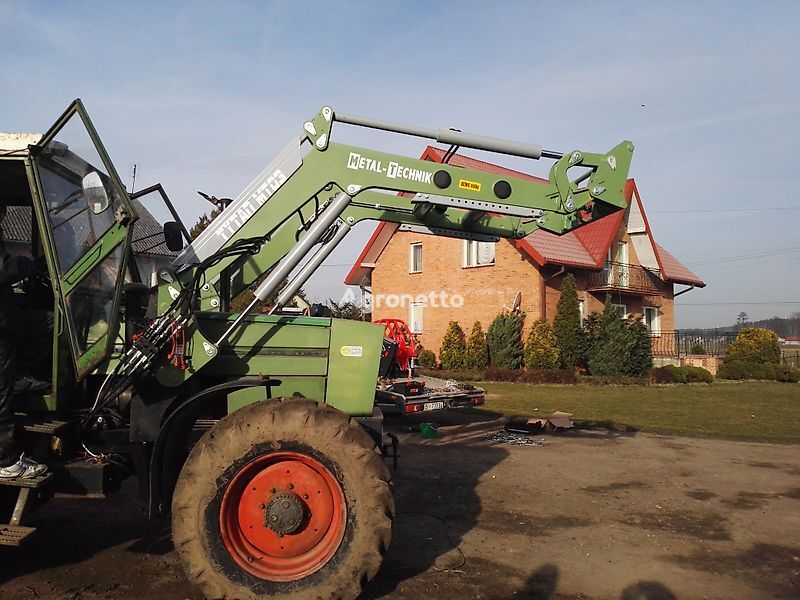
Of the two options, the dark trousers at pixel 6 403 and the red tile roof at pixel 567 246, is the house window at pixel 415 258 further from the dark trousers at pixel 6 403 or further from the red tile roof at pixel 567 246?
the dark trousers at pixel 6 403

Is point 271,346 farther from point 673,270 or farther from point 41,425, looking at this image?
point 673,270

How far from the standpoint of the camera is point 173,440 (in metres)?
4.22

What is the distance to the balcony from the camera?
24453mm

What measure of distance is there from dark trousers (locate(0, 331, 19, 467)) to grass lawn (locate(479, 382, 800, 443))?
9.72 meters

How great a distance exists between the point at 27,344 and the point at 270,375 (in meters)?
1.68

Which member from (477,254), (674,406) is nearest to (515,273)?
(477,254)

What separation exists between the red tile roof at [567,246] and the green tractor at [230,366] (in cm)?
1402

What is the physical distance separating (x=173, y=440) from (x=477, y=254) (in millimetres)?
20868

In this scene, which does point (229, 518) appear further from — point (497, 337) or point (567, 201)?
point (497, 337)

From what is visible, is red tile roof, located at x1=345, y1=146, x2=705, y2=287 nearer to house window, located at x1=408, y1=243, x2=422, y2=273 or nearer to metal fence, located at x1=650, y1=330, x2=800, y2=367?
house window, located at x1=408, y1=243, x2=422, y2=273

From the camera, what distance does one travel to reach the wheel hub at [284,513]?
12.5 ft

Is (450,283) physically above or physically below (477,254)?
below

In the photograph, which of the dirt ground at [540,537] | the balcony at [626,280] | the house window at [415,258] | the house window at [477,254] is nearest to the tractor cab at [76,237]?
the dirt ground at [540,537]

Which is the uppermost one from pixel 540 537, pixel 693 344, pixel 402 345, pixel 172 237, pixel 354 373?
pixel 693 344
